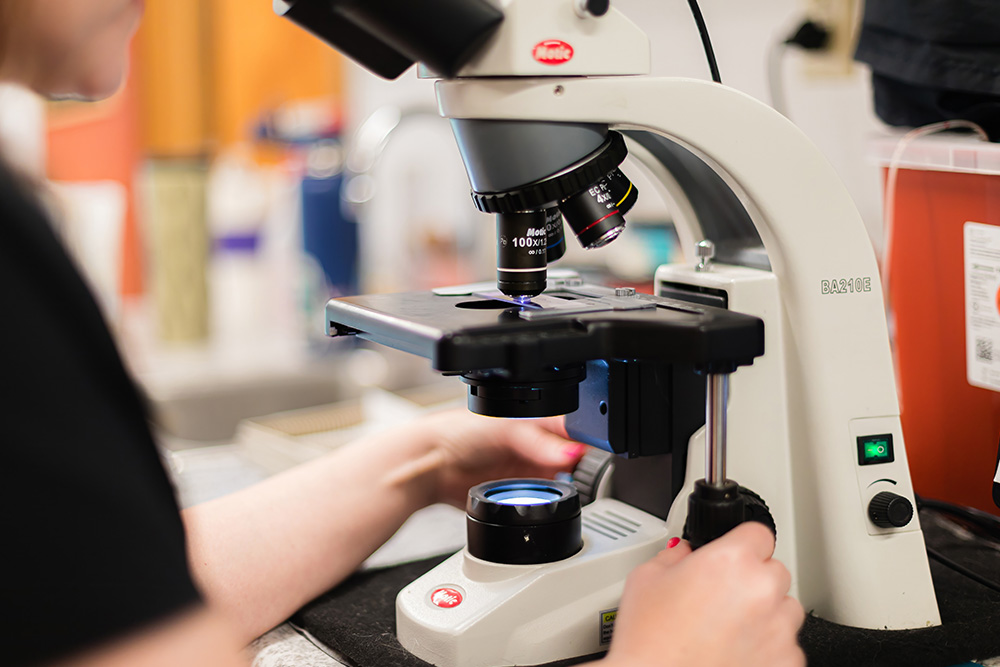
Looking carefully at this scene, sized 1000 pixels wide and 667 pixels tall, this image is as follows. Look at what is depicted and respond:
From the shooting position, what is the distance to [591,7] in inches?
26.0

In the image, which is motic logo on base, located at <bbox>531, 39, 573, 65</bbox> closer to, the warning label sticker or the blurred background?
the warning label sticker

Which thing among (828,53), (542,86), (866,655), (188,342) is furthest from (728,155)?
(188,342)

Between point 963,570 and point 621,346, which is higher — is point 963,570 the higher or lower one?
the lower one

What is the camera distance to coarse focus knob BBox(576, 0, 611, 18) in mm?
659

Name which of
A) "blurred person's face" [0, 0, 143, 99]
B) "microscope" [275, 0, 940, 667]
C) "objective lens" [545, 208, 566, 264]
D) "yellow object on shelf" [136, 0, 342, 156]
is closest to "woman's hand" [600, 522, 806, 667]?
"microscope" [275, 0, 940, 667]

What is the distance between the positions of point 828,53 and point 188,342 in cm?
154

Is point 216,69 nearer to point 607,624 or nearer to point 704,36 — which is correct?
point 704,36

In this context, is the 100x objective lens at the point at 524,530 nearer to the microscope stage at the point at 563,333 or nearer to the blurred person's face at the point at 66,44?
the microscope stage at the point at 563,333

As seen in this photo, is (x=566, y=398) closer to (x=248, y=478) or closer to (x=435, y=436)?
(x=435, y=436)

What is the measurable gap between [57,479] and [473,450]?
609 millimetres

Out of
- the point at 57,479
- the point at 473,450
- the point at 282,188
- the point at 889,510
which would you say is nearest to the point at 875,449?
the point at 889,510

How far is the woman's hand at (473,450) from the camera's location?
95 cm

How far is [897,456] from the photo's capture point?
0.77 m

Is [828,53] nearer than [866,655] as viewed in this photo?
No
